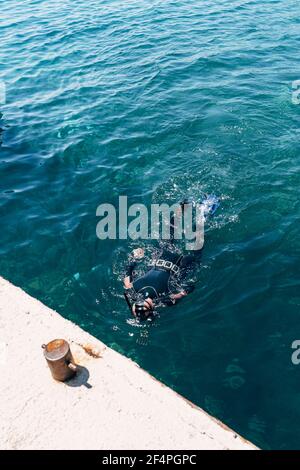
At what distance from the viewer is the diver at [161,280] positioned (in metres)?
7.64

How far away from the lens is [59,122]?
13.3m

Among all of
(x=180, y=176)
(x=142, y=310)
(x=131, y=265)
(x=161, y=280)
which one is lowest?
(x=161, y=280)

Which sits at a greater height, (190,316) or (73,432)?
(73,432)

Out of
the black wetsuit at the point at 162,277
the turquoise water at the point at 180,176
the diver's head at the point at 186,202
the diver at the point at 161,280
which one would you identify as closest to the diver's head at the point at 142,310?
the diver at the point at 161,280

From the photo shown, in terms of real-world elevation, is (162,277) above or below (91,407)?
below

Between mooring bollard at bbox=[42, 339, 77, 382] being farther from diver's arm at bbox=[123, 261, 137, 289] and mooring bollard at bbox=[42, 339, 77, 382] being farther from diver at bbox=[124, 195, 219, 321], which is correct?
diver's arm at bbox=[123, 261, 137, 289]

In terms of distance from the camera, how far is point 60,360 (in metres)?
4.63

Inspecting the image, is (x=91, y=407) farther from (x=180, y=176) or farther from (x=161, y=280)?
(x=180, y=176)

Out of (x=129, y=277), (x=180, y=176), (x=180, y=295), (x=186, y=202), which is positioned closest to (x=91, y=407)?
(x=180, y=295)

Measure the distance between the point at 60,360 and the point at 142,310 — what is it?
2.57m

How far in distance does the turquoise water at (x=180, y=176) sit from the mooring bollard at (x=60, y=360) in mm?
2170
